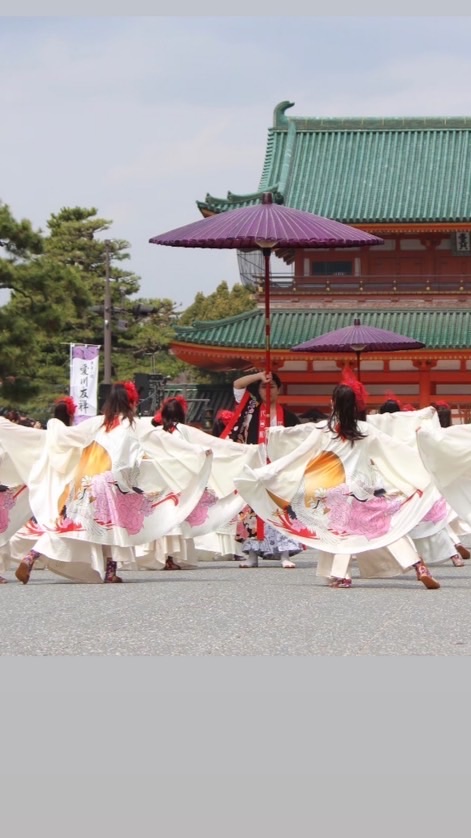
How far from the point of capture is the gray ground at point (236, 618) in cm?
789

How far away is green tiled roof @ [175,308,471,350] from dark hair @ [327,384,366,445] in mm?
24012

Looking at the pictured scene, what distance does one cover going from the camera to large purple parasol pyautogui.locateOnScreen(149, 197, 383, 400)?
13.0 metres

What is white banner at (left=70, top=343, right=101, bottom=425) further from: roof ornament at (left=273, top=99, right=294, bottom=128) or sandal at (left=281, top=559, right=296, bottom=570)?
sandal at (left=281, top=559, right=296, bottom=570)

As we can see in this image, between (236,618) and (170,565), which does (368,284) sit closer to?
(170,565)

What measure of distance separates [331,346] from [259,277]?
13723mm

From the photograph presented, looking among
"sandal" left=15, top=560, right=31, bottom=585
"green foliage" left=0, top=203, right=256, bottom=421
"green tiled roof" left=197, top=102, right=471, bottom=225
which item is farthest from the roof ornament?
"sandal" left=15, top=560, right=31, bottom=585

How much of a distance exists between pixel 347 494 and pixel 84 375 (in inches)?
986

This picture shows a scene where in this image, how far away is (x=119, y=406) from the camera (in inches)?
461

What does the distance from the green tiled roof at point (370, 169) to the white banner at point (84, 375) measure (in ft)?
15.4

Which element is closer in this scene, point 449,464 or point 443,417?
point 449,464

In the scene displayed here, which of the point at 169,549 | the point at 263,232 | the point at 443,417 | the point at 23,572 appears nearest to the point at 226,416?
the point at 169,549

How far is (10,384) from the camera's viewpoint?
35281 millimetres

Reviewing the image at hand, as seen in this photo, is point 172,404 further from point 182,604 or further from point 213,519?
point 182,604

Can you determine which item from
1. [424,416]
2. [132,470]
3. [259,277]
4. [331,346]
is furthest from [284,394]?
[132,470]
